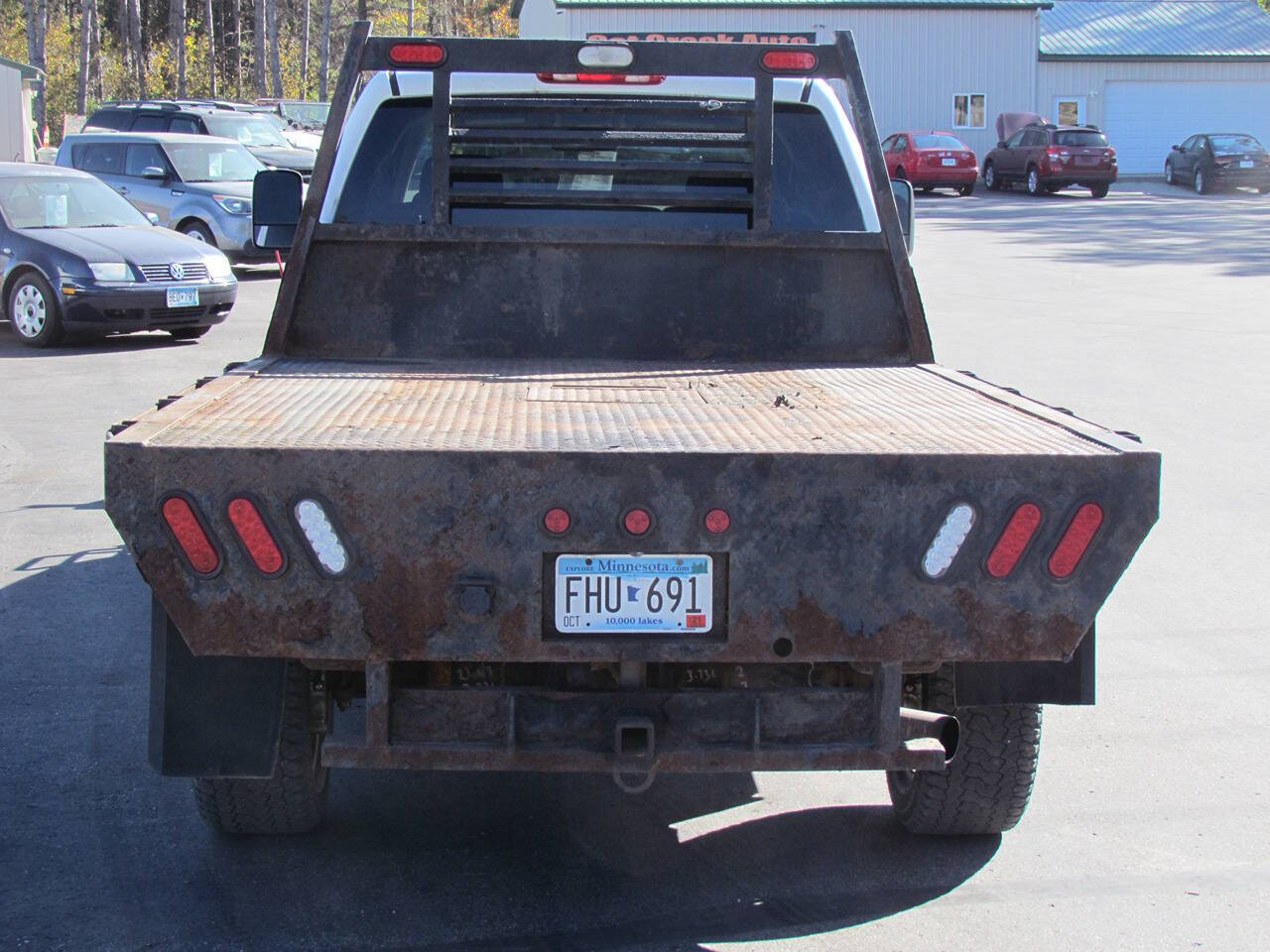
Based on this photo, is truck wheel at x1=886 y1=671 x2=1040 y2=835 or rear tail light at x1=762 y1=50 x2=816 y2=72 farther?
rear tail light at x1=762 y1=50 x2=816 y2=72

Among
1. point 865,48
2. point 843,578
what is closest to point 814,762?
point 843,578

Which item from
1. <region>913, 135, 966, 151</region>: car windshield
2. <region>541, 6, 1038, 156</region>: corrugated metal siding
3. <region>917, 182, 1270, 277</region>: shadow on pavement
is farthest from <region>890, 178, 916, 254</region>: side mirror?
<region>541, 6, 1038, 156</region>: corrugated metal siding

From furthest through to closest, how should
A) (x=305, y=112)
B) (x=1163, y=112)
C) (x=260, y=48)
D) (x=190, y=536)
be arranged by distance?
(x=260, y=48) < (x=1163, y=112) < (x=305, y=112) < (x=190, y=536)

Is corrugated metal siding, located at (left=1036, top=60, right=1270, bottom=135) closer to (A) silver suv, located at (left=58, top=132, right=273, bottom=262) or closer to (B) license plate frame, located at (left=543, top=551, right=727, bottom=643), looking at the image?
(A) silver suv, located at (left=58, top=132, right=273, bottom=262)

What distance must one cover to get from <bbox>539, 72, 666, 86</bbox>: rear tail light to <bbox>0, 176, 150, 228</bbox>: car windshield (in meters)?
10.9

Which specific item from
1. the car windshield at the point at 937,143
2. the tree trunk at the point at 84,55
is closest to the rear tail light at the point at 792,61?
the car windshield at the point at 937,143

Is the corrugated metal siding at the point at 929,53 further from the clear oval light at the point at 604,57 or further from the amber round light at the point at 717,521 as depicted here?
the amber round light at the point at 717,521

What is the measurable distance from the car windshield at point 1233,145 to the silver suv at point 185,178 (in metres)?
27.1

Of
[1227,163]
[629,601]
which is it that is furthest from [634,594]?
[1227,163]

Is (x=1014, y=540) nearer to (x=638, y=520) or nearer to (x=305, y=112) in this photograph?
(x=638, y=520)

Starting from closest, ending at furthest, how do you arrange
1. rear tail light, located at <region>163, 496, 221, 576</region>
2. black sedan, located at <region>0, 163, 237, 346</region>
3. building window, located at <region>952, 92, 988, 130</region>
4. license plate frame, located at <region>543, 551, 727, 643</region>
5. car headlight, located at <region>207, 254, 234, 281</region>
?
1. rear tail light, located at <region>163, 496, 221, 576</region>
2. license plate frame, located at <region>543, 551, 727, 643</region>
3. black sedan, located at <region>0, 163, 237, 346</region>
4. car headlight, located at <region>207, 254, 234, 281</region>
5. building window, located at <region>952, 92, 988, 130</region>

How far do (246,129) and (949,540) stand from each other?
23.8m

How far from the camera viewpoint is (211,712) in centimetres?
367

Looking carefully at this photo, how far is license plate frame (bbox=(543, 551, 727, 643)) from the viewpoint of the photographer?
11.1ft
